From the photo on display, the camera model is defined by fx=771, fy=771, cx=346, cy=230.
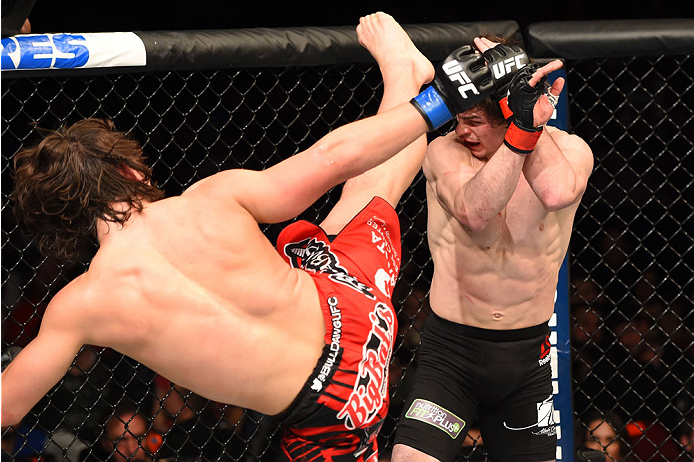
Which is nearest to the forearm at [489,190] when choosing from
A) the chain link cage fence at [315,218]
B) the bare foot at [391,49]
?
the bare foot at [391,49]

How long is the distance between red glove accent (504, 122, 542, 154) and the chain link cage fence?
88cm

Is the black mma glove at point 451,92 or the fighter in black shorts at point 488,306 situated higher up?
the black mma glove at point 451,92

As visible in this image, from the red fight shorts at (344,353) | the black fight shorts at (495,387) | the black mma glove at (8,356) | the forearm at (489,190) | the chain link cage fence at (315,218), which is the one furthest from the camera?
the chain link cage fence at (315,218)

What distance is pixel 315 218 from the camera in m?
3.03

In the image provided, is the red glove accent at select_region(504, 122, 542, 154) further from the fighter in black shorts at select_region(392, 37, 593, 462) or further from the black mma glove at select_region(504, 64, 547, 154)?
the fighter in black shorts at select_region(392, 37, 593, 462)

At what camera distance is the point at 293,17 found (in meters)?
3.29

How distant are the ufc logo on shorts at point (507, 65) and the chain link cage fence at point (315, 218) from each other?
0.98 m

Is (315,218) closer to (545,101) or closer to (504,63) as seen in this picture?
(545,101)

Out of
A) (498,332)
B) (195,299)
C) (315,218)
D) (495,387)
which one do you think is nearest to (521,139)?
(498,332)

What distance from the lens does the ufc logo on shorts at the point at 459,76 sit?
146cm

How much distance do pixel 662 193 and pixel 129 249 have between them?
9.01 feet

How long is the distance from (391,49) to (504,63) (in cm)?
43

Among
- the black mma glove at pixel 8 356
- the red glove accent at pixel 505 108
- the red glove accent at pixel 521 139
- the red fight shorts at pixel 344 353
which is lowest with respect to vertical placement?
the black mma glove at pixel 8 356

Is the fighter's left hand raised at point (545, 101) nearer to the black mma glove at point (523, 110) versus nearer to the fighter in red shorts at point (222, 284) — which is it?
the black mma glove at point (523, 110)
